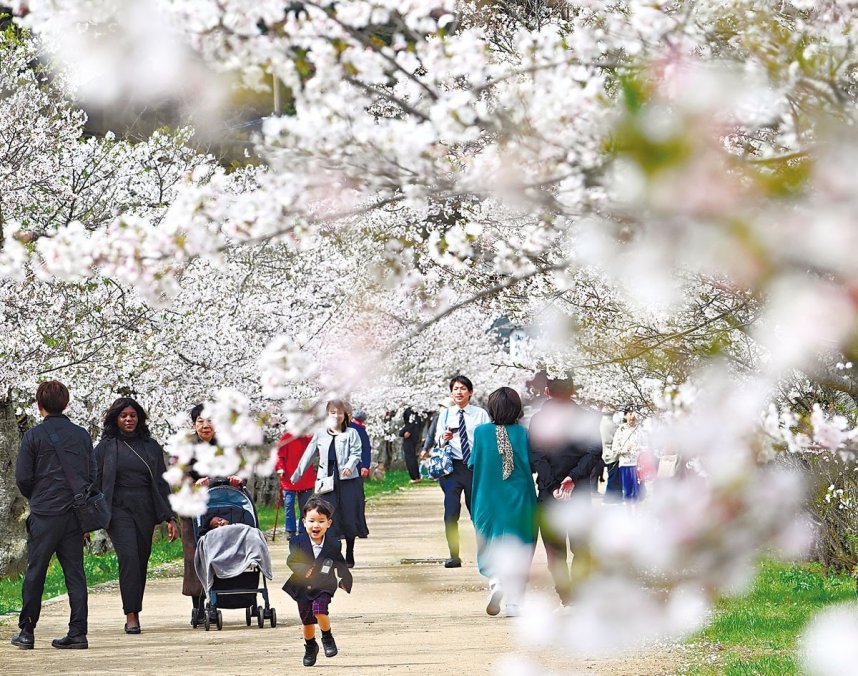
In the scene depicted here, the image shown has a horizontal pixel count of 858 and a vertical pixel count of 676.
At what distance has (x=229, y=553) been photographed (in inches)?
433

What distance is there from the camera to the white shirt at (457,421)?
14.1 m

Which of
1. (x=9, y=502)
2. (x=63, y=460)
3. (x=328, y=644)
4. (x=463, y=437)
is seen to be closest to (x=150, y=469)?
(x=63, y=460)

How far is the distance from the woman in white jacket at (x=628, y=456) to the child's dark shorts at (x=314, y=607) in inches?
490

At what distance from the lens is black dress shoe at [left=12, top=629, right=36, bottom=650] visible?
32.6 feet

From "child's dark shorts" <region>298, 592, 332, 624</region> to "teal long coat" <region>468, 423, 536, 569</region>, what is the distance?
1.83 metres

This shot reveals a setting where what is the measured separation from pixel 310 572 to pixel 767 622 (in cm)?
331

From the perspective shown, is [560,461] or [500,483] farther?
[560,461]

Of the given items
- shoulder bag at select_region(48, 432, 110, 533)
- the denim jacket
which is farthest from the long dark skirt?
shoulder bag at select_region(48, 432, 110, 533)

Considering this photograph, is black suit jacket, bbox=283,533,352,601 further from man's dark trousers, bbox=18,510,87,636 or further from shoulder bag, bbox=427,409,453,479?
shoulder bag, bbox=427,409,453,479

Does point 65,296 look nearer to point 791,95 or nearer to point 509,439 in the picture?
point 509,439

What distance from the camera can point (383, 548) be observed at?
1917 cm

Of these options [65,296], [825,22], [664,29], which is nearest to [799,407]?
[825,22]

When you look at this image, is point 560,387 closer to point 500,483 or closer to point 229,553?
point 500,483

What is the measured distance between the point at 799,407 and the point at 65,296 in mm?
8500
